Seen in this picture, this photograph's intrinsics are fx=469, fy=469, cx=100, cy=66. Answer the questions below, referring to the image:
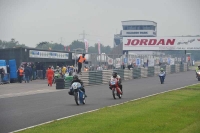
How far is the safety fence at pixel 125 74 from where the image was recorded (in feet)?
115

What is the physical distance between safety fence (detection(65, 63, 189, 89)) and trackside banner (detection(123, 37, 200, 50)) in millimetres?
4381

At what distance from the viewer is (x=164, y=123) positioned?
12438mm

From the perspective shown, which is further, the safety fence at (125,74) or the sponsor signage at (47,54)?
the sponsor signage at (47,54)

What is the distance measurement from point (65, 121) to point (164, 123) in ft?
9.17

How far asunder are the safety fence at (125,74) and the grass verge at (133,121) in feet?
56.9

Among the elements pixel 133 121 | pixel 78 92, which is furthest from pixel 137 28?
pixel 133 121

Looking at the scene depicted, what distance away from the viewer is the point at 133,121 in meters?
12.9

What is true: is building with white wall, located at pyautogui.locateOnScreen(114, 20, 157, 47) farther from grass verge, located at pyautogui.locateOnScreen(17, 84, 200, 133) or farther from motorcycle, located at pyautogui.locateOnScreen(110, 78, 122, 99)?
grass verge, located at pyautogui.locateOnScreen(17, 84, 200, 133)

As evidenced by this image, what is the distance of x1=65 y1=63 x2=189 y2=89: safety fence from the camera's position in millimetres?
35125

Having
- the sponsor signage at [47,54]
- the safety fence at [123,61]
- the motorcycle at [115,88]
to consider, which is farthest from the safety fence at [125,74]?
the motorcycle at [115,88]

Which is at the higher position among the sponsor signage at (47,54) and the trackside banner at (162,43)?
the trackside banner at (162,43)

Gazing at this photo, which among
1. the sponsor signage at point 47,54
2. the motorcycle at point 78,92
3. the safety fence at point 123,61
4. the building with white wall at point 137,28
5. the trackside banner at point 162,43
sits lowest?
the motorcycle at point 78,92

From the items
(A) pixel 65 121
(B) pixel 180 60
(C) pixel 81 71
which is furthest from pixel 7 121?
(B) pixel 180 60

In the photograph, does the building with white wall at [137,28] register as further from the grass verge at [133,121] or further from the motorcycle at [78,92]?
the grass verge at [133,121]
